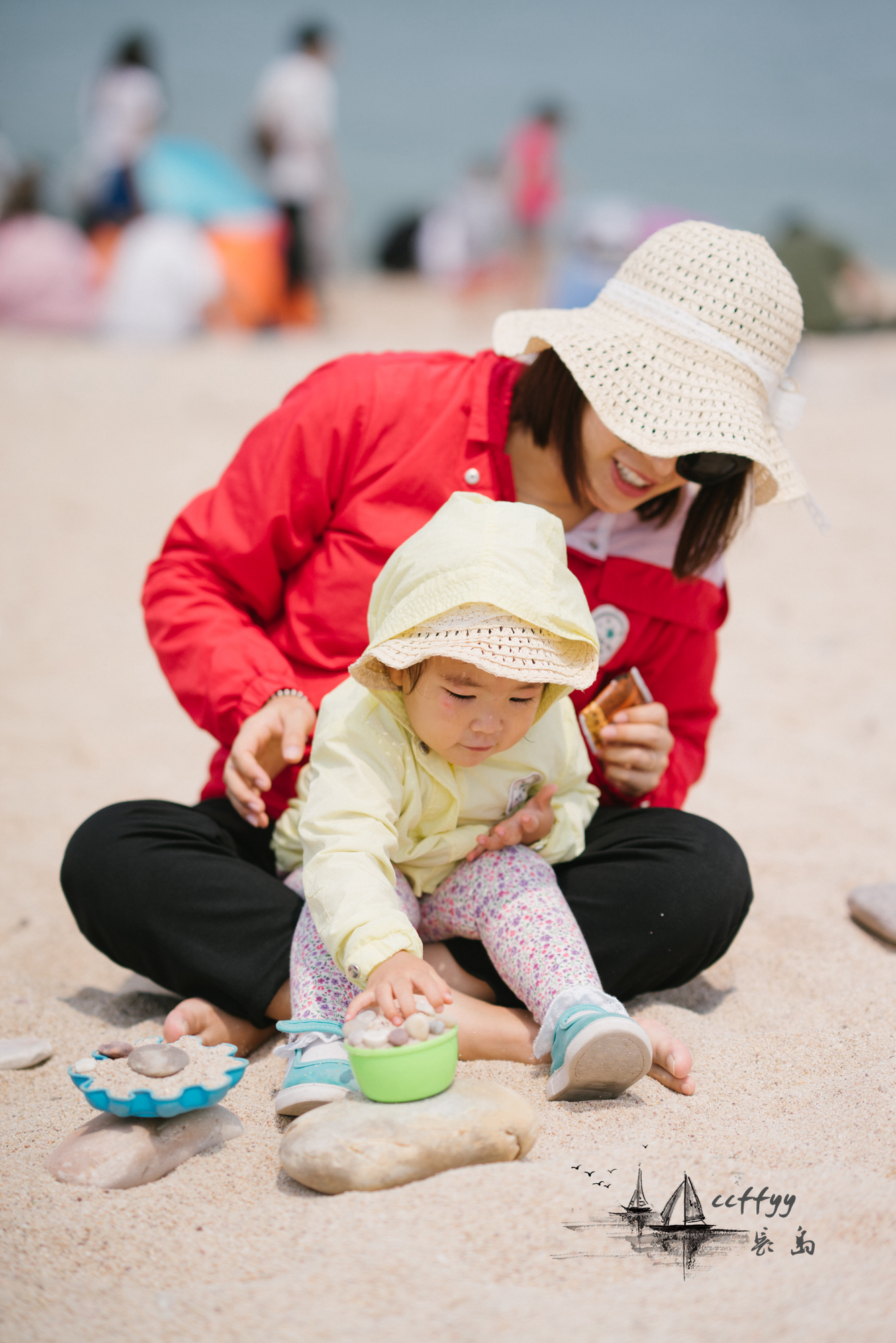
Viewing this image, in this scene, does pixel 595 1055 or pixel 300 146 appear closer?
pixel 595 1055

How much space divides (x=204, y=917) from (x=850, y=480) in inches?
184

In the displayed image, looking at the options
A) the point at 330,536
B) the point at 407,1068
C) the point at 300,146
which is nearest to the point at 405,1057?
the point at 407,1068

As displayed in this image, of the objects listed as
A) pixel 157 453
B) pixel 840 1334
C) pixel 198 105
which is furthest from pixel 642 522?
pixel 198 105

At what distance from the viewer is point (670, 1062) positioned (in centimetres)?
168

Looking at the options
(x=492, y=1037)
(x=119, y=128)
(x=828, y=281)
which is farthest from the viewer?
(x=828, y=281)

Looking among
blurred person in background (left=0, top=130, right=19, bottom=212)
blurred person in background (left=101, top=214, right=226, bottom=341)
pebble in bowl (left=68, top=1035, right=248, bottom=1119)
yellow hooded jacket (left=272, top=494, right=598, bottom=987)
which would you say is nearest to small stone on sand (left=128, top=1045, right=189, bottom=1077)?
pebble in bowl (left=68, top=1035, right=248, bottom=1119)

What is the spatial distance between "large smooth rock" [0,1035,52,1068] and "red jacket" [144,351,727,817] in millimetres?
523

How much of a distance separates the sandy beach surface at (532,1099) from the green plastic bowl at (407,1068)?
12 cm

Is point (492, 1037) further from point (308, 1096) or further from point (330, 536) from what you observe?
point (330, 536)

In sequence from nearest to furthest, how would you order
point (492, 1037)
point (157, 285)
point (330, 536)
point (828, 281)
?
point (492, 1037)
point (330, 536)
point (157, 285)
point (828, 281)

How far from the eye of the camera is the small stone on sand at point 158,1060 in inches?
60.7

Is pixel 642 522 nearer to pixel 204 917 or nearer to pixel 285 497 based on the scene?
pixel 285 497

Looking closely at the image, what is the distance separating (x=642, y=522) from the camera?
2166 mm

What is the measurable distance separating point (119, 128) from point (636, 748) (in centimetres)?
763
